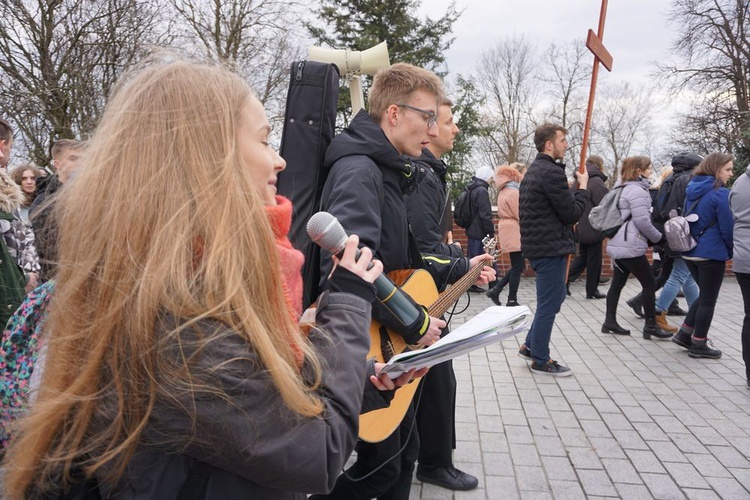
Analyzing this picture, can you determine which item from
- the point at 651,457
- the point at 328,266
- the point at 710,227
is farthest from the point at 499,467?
the point at 710,227

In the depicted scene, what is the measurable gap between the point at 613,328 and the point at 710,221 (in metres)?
1.80

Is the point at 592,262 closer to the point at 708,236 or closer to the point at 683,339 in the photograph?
the point at 683,339

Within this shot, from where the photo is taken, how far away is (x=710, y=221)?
5.68 meters

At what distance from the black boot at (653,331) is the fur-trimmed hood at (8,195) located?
6.27 meters

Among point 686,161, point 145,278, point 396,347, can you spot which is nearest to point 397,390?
point 396,347

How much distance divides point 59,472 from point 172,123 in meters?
0.70

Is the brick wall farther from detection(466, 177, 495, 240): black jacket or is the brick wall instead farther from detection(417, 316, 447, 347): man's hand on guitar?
detection(417, 316, 447, 347): man's hand on guitar

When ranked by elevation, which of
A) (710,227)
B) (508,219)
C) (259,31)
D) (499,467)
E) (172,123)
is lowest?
(499,467)

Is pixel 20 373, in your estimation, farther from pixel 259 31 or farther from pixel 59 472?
pixel 259 31

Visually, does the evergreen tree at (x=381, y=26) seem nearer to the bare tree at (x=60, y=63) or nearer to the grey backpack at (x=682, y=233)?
the bare tree at (x=60, y=63)

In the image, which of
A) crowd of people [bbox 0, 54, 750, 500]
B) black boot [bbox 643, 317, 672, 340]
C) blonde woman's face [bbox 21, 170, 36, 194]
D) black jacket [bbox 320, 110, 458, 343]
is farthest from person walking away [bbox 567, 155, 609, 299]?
crowd of people [bbox 0, 54, 750, 500]

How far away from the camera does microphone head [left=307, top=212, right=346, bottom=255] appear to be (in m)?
1.57

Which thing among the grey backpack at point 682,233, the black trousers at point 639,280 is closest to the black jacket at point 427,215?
the grey backpack at point 682,233

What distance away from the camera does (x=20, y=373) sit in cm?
156
